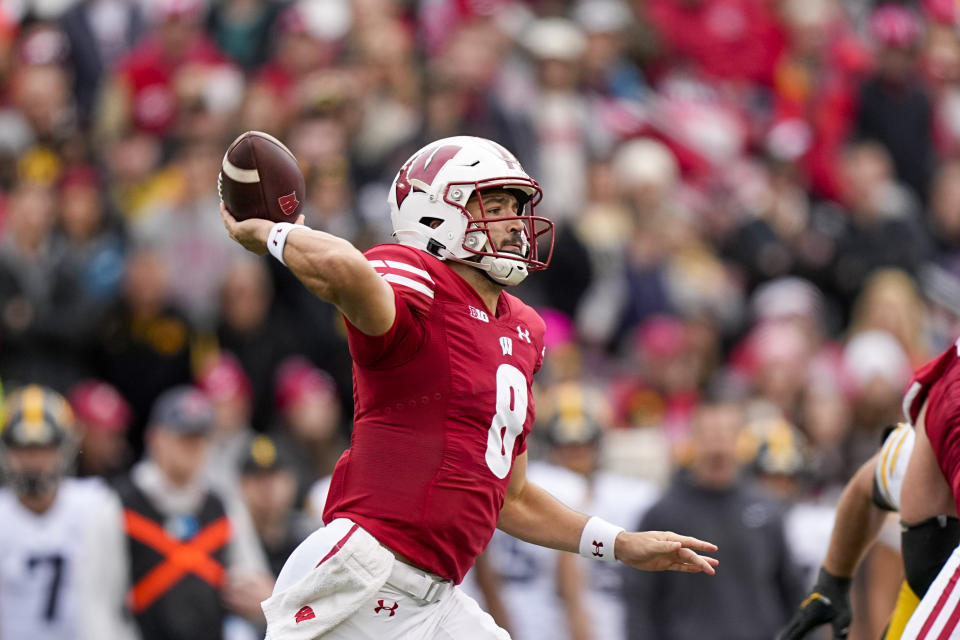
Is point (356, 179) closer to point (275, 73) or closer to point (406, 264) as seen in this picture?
point (275, 73)

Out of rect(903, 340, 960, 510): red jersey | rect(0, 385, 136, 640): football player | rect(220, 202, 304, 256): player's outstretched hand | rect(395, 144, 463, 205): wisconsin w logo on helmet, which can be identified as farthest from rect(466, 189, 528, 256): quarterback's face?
rect(0, 385, 136, 640): football player

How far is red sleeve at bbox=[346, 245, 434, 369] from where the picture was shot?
15.3 feet

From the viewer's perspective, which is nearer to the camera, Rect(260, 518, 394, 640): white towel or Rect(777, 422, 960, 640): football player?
Rect(260, 518, 394, 640): white towel

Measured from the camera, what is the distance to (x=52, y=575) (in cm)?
804

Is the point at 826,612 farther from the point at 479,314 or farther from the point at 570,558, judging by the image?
the point at 570,558

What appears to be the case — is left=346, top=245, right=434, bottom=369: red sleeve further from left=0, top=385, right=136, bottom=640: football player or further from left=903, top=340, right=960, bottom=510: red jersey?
left=0, top=385, right=136, bottom=640: football player

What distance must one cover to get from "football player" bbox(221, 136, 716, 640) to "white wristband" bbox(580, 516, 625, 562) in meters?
0.09

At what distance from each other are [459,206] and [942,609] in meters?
1.78

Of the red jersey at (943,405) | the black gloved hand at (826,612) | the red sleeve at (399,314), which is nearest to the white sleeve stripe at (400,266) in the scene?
the red sleeve at (399,314)

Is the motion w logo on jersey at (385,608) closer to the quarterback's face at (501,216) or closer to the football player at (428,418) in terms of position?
the football player at (428,418)

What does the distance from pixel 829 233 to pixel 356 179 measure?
3.48 meters

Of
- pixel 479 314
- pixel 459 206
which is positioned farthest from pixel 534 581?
pixel 459 206

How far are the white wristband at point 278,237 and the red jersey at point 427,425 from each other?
0.31m

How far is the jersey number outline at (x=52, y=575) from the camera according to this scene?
801 centimetres
